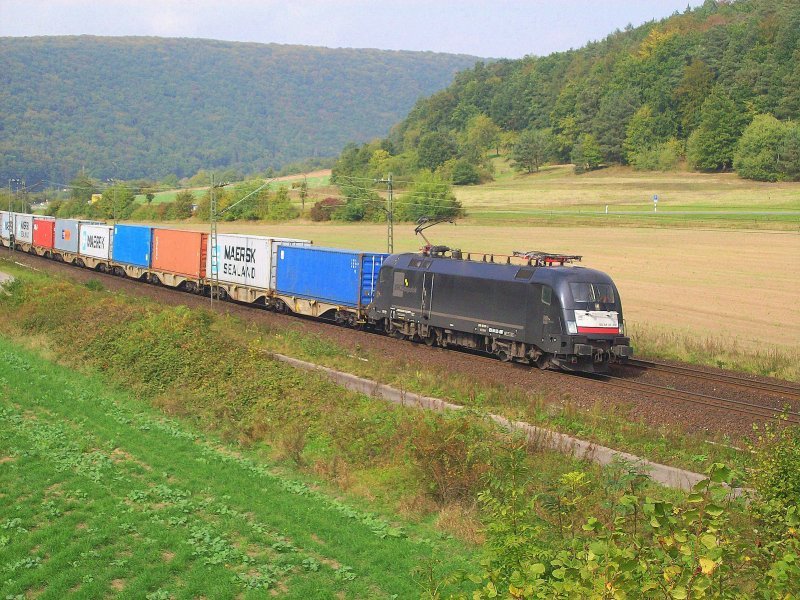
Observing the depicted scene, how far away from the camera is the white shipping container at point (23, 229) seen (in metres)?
68.2

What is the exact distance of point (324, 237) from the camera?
70625mm

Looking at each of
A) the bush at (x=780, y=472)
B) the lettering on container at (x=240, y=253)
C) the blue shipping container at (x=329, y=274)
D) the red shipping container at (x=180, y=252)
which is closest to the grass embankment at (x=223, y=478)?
the bush at (x=780, y=472)

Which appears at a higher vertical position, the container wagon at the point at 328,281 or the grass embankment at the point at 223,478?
the container wagon at the point at 328,281

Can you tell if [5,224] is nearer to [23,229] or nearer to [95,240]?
[23,229]

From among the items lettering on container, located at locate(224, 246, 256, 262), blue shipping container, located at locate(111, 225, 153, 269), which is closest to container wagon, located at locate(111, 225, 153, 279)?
blue shipping container, located at locate(111, 225, 153, 269)

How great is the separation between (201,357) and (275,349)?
409 centimetres

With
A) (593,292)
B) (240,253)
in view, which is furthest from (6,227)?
(593,292)

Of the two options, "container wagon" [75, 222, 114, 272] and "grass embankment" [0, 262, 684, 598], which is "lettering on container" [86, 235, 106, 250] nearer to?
"container wagon" [75, 222, 114, 272]

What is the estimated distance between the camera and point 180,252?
4475 centimetres

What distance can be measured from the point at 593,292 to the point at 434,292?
591 cm

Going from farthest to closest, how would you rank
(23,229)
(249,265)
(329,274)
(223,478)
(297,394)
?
1. (23,229)
2. (249,265)
3. (329,274)
4. (297,394)
5. (223,478)

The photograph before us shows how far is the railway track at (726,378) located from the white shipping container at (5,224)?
209ft

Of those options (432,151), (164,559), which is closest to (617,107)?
(432,151)

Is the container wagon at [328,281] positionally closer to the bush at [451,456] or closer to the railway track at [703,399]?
the railway track at [703,399]
